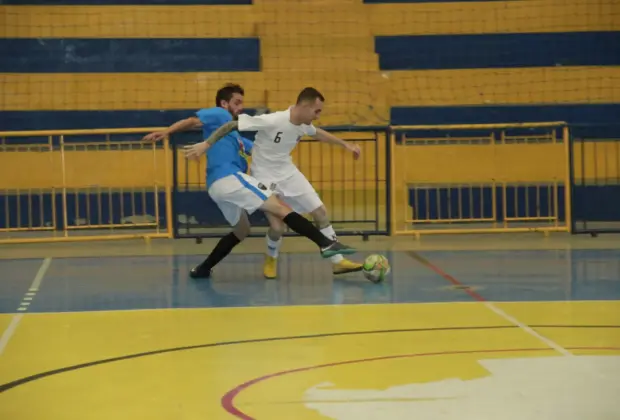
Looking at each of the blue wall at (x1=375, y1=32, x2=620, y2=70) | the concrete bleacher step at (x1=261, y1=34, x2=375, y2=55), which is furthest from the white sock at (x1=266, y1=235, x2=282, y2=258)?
the blue wall at (x1=375, y1=32, x2=620, y2=70)

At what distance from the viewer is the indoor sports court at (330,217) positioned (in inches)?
254

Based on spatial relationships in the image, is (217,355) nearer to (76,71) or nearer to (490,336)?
(490,336)

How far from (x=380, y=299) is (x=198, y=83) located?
39.0 feet

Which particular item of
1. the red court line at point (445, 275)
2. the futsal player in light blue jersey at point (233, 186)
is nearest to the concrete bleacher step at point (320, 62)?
the red court line at point (445, 275)

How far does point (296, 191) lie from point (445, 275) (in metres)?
1.74

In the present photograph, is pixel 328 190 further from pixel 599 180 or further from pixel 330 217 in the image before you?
pixel 599 180

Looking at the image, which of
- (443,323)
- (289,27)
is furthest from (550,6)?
(443,323)

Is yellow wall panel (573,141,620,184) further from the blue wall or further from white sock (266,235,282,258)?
white sock (266,235,282,258)

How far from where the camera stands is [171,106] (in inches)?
834

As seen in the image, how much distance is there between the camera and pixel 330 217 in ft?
60.4

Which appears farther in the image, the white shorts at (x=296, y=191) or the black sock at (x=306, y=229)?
the white shorts at (x=296, y=191)

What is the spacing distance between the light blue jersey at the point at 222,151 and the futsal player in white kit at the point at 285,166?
0.17 m

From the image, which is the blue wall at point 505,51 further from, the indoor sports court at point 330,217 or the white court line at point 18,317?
the white court line at point 18,317

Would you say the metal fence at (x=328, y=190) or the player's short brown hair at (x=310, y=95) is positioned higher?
the player's short brown hair at (x=310, y=95)
